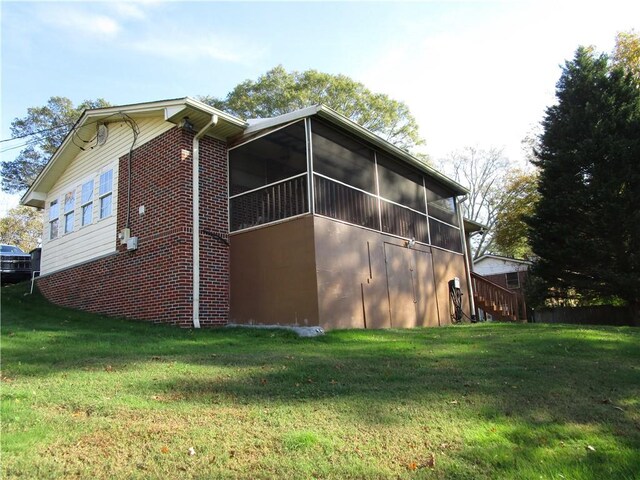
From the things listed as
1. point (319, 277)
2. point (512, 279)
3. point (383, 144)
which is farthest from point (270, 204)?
point (512, 279)

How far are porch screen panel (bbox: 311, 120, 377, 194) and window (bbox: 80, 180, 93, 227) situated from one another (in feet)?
21.0

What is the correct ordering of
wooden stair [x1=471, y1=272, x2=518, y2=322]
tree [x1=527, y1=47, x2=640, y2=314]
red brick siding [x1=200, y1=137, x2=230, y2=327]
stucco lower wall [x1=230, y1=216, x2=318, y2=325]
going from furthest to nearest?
tree [x1=527, y1=47, x2=640, y2=314]
wooden stair [x1=471, y1=272, x2=518, y2=322]
red brick siding [x1=200, y1=137, x2=230, y2=327]
stucco lower wall [x1=230, y1=216, x2=318, y2=325]

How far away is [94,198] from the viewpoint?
12445 millimetres

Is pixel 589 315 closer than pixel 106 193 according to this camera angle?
No

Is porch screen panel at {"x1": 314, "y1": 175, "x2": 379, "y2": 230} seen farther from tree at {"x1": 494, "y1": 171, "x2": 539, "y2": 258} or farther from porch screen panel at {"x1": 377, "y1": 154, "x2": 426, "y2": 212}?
tree at {"x1": 494, "y1": 171, "x2": 539, "y2": 258}

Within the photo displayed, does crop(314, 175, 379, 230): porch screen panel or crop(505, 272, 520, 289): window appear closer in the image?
crop(314, 175, 379, 230): porch screen panel

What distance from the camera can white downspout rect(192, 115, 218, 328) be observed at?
948 centimetres

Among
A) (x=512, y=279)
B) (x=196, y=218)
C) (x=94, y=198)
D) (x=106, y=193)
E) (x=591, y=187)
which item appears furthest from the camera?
(x=512, y=279)

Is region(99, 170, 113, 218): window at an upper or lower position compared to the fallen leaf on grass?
upper

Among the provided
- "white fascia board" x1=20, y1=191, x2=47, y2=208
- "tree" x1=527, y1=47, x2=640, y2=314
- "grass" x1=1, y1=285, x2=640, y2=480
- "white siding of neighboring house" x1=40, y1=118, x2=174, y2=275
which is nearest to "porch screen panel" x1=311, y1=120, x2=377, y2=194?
"white siding of neighboring house" x1=40, y1=118, x2=174, y2=275

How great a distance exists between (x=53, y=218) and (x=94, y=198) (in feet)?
9.86

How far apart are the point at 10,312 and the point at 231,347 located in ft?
20.6

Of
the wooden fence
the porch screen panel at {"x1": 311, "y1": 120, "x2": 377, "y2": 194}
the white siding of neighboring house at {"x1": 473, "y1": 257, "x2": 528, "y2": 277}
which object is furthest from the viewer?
the white siding of neighboring house at {"x1": 473, "y1": 257, "x2": 528, "y2": 277}

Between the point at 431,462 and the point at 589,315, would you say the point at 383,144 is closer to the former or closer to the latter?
the point at 431,462
